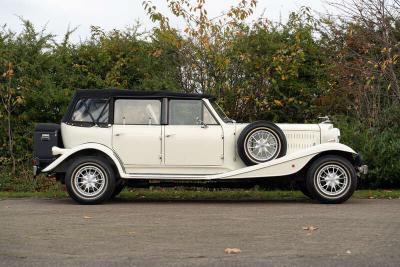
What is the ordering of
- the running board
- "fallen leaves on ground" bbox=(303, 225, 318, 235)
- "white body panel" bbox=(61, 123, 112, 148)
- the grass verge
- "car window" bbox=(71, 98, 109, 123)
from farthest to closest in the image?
the grass verge
"car window" bbox=(71, 98, 109, 123)
"white body panel" bbox=(61, 123, 112, 148)
the running board
"fallen leaves on ground" bbox=(303, 225, 318, 235)

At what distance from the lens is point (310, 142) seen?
12.1 meters

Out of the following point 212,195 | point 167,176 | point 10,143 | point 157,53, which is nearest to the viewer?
point 167,176

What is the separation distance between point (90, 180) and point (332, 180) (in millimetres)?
3830

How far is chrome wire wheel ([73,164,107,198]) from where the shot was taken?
11656 millimetres

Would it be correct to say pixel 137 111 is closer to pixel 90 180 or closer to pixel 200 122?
pixel 200 122

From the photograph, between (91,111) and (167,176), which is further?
(91,111)

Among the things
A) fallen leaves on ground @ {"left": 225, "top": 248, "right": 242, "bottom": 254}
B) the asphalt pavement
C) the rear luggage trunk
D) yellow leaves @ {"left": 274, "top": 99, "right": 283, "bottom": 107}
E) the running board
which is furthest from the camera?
yellow leaves @ {"left": 274, "top": 99, "right": 283, "bottom": 107}

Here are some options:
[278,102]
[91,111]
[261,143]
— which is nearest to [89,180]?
[91,111]

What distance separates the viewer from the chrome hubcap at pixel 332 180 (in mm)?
11555

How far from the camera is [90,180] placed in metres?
11.7

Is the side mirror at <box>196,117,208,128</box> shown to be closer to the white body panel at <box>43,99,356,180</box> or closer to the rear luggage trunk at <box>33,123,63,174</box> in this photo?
the white body panel at <box>43,99,356,180</box>

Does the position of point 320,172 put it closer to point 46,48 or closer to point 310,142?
point 310,142

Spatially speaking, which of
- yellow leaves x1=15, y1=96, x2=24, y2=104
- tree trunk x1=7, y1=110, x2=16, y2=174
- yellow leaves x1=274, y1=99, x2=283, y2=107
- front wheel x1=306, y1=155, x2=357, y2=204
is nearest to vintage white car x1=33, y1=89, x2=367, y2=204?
front wheel x1=306, y1=155, x2=357, y2=204

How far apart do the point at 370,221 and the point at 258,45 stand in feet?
25.7
